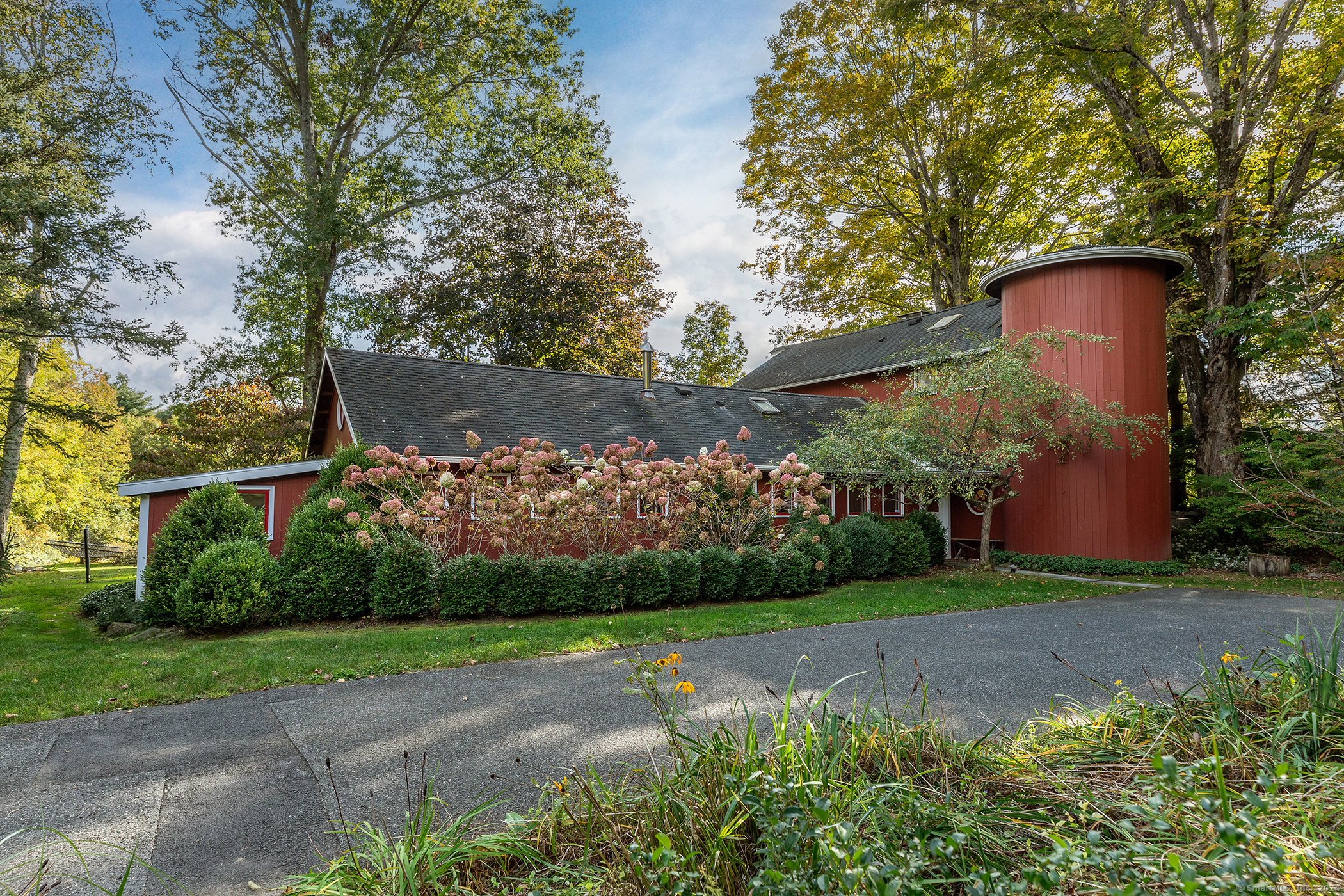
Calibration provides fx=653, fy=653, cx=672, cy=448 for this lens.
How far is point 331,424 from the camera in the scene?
1608 cm

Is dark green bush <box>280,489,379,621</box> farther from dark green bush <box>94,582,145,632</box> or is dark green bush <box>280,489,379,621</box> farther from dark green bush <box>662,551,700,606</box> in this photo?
dark green bush <box>662,551,700,606</box>

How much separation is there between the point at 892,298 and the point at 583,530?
2032 cm

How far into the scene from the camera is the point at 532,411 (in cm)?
1462

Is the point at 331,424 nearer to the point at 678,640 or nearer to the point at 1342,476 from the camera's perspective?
the point at 678,640

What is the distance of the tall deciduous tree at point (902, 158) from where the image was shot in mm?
20594

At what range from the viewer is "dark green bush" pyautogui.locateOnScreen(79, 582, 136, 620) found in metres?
10.3

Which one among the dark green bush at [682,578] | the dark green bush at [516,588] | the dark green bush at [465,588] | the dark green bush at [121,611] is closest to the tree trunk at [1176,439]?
the dark green bush at [682,578]

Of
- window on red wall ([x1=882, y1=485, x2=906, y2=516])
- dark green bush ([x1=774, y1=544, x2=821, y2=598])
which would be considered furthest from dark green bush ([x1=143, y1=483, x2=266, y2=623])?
window on red wall ([x1=882, y1=485, x2=906, y2=516])

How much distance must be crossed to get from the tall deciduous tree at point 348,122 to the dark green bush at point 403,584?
12220 mm

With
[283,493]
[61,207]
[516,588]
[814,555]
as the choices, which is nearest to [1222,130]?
[814,555]

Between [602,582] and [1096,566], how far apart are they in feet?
32.4

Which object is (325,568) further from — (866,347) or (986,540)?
(866,347)

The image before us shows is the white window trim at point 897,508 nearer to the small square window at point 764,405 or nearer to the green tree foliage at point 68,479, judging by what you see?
the small square window at point 764,405

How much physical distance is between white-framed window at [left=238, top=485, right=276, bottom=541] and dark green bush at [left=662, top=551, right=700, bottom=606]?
7571 mm
